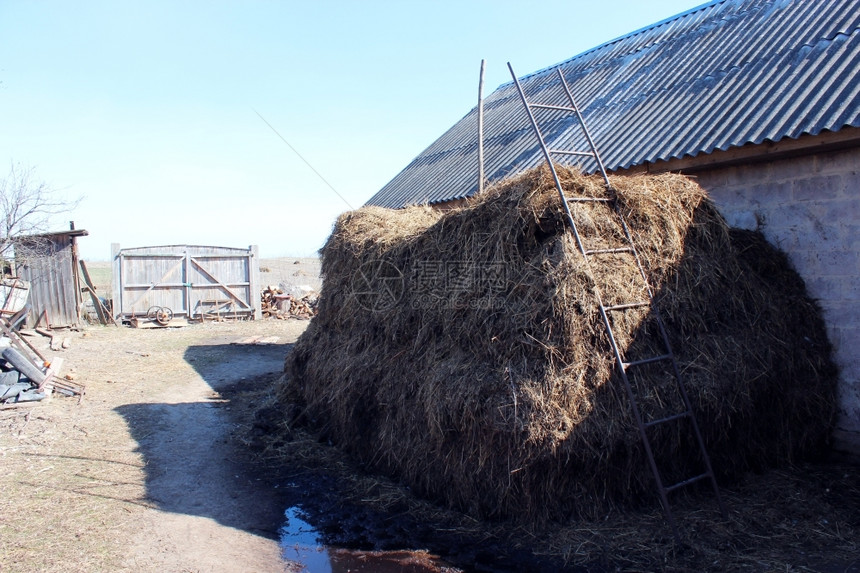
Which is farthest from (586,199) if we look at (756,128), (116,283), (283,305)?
(283,305)

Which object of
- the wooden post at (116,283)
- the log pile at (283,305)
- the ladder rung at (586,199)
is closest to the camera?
the ladder rung at (586,199)

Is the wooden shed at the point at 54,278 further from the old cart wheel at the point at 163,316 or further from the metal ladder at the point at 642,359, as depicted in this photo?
the metal ladder at the point at 642,359

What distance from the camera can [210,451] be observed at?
7148 mm

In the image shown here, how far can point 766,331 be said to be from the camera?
5527mm

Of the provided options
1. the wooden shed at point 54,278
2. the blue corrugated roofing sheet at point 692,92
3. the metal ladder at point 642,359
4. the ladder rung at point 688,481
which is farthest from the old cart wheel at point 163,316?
the ladder rung at point 688,481

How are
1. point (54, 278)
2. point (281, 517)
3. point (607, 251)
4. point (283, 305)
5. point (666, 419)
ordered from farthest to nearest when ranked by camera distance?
point (283, 305) → point (54, 278) → point (281, 517) → point (607, 251) → point (666, 419)

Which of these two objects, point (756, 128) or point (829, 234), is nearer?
point (829, 234)

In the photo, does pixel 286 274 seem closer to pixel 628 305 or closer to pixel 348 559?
pixel 348 559

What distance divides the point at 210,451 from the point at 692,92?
8.32m

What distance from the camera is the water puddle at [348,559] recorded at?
4.29 meters

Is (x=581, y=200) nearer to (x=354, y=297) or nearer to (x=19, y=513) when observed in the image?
(x=354, y=297)

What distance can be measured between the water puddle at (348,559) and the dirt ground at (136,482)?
14 cm

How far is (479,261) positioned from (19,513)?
4761 mm

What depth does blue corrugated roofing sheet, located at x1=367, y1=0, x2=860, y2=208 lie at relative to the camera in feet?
21.2
